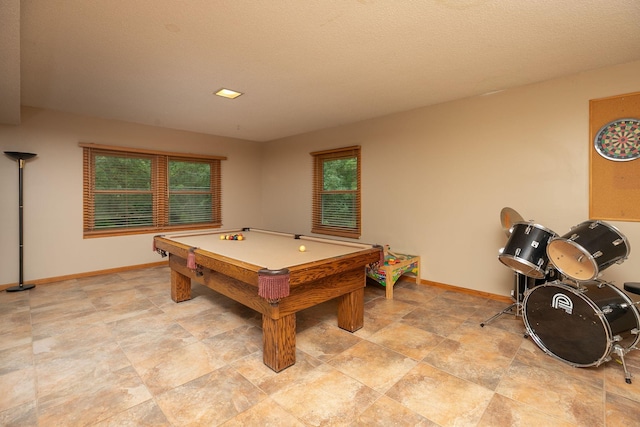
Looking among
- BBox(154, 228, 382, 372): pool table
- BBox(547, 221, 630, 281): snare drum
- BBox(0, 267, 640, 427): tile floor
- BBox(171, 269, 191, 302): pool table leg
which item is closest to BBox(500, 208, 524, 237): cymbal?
BBox(547, 221, 630, 281): snare drum

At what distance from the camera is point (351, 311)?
2613 millimetres

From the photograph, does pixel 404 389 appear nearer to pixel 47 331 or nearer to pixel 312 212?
pixel 47 331

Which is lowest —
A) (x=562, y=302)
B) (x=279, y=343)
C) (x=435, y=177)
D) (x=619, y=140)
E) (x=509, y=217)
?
(x=279, y=343)

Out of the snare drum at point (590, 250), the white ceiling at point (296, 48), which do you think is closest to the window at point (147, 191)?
the white ceiling at point (296, 48)

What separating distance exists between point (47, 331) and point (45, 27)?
2396 mm

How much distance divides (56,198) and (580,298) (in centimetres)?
572

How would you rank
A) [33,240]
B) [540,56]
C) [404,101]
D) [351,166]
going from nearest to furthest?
[540,56], [404,101], [33,240], [351,166]

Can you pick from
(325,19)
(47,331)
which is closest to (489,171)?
(325,19)

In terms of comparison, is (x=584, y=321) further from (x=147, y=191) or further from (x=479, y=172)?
(x=147, y=191)

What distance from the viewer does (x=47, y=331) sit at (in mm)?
2598

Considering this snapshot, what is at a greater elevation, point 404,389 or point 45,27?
point 45,27

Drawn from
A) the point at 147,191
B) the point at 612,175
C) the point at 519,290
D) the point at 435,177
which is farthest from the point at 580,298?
the point at 147,191

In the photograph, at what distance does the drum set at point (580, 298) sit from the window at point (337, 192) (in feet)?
8.74

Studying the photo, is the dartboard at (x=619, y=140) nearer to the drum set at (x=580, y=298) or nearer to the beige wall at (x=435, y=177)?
the beige wall at (x=435, y=177)
